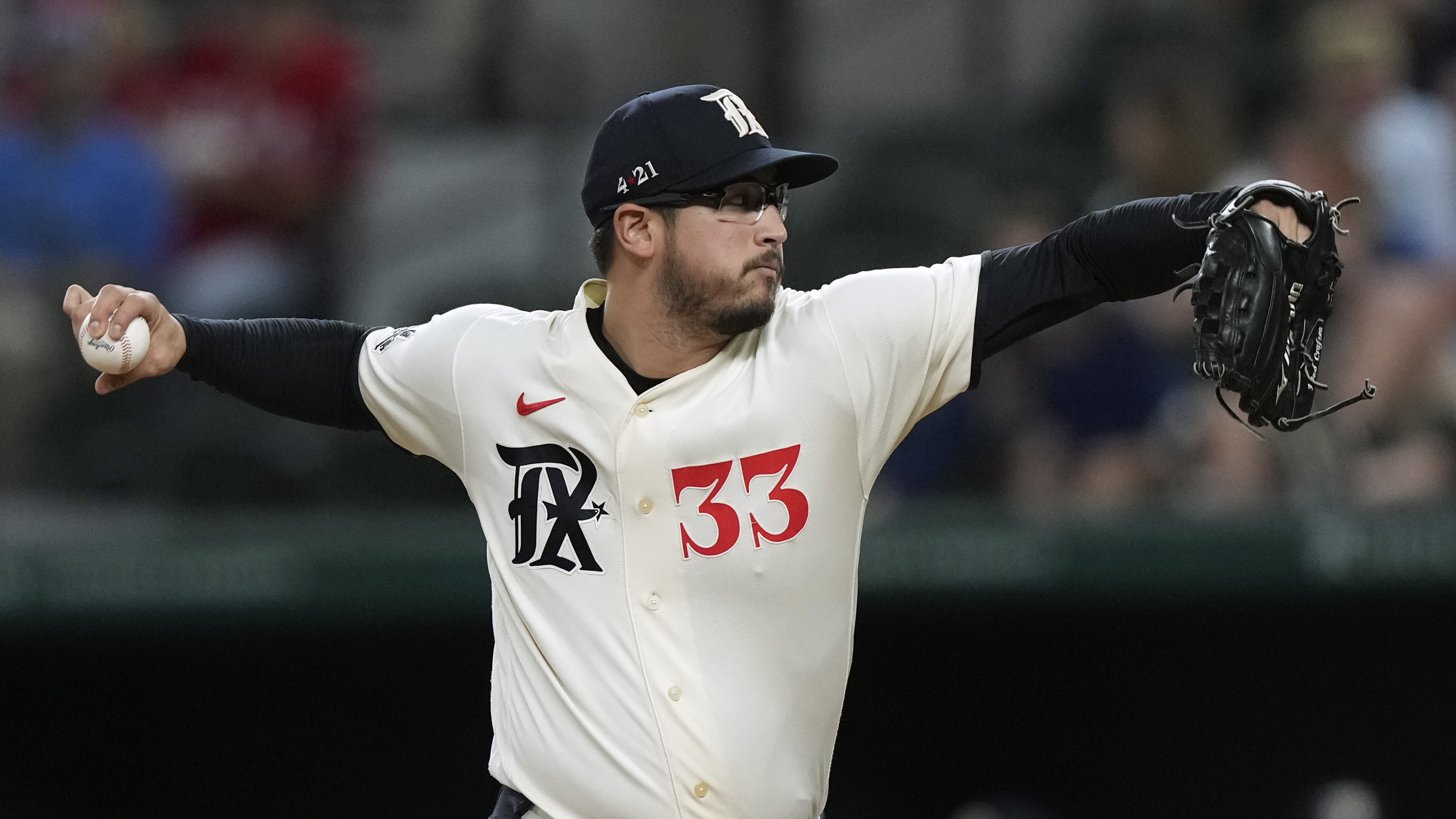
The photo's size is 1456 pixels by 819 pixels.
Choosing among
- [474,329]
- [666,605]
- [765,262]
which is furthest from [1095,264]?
[474,329]

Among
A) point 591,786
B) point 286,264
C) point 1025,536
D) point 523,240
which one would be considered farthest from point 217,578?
point 591,786

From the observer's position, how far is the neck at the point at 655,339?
293cm

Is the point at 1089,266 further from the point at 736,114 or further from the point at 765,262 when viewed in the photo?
the point at 736,114

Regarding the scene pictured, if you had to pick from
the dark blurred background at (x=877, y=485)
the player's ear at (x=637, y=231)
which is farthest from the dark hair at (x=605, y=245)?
the dark blurred background at (x=877, y=485)

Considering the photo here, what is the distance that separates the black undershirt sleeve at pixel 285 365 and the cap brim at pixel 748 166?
Result: 2.17ft

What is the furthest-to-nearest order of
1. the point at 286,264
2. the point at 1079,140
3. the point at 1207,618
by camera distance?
the point at 1079,140 < the point at 286,264 < the point at 1207,618

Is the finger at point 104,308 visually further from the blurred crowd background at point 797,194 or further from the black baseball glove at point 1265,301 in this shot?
the blurred crowd background at point 797,194

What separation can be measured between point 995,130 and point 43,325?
318 cm

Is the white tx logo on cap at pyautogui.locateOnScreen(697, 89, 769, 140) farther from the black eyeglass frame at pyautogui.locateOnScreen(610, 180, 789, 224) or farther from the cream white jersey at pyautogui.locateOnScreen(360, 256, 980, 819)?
the cream white jersey at pyautogui.locateOnScreen(360, 256, 980, 819)

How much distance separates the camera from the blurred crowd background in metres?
5.48

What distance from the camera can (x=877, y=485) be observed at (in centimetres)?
562

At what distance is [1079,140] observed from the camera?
6.51 metres

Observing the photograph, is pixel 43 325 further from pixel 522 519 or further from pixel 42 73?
pixel 522 519

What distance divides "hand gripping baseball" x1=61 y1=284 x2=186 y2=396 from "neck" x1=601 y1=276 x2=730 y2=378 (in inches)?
27.1
